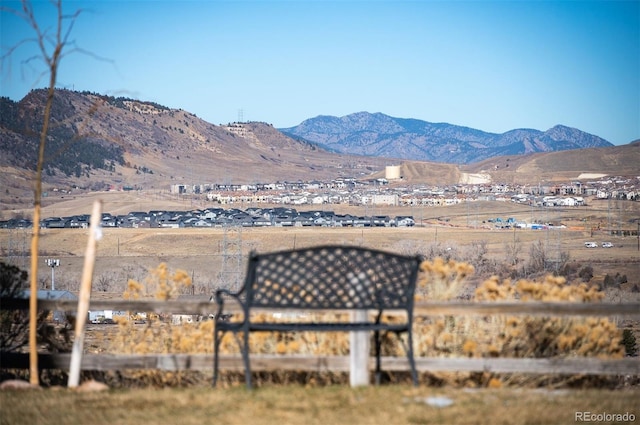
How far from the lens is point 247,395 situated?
676cm

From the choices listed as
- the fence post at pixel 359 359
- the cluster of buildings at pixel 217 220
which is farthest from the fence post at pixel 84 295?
the cluster of buildings at pixel 217 220

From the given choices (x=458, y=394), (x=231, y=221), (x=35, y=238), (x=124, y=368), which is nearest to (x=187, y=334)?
(x=124, y=368)

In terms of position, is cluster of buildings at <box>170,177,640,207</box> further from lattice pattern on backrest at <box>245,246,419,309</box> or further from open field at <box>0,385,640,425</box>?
open field at <box>0,385,640,425</box>

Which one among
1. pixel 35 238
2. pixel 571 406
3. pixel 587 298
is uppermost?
pixel 35 238

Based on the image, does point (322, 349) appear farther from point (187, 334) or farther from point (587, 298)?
point (587, 298)

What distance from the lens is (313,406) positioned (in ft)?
21.0

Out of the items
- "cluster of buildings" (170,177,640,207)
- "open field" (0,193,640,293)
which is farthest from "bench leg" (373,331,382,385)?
"cluster of buildings" (170,177,640,207)

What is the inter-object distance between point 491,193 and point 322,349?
613 ft

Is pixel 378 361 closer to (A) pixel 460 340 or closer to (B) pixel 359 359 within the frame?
(B) pixel 359 359

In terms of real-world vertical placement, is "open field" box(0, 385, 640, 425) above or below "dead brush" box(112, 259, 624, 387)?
below

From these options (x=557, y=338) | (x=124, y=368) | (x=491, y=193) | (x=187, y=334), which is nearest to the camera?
(x=124, y=368)

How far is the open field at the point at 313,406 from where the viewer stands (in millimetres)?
6086

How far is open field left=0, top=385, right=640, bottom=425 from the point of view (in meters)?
6.09

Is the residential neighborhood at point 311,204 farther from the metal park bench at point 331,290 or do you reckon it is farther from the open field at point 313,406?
the open field at point 313,406
